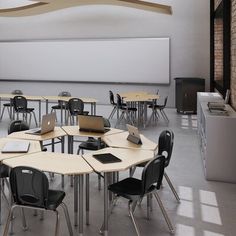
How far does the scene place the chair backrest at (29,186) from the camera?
2723 mm

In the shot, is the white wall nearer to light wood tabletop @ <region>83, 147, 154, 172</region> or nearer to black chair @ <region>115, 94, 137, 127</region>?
black chair @ <region>115, 94, 137, 127</region>

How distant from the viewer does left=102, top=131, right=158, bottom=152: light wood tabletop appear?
3797 mm

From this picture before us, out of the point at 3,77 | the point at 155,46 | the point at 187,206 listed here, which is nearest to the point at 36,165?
the point at 187,206

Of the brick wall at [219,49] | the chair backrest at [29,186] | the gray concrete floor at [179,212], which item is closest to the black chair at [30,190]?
the chair backrest at [29,186]

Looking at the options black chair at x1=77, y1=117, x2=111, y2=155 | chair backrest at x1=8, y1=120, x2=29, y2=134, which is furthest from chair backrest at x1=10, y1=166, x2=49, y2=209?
chair backrest at x1=8, y1=120, x2=29, y2=134

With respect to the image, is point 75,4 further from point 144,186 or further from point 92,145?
point 144,186

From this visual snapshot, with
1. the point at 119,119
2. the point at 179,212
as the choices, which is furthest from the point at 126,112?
the point at 179,212

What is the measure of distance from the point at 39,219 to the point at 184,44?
8974mm

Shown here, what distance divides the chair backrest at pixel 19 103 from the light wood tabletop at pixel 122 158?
5082mm

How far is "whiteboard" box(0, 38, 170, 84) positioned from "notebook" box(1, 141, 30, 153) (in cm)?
809

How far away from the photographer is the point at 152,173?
9.82 feet

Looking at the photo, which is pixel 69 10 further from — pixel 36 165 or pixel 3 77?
pixel 36 165

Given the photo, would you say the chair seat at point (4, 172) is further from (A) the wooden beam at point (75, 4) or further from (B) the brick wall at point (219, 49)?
(A) the wooden beam at point (75, 4)

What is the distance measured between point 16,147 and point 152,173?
161cm
